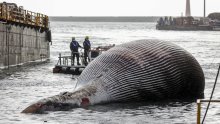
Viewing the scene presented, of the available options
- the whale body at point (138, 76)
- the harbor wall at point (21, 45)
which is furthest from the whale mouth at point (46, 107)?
the harbor wall at point (21, 45)

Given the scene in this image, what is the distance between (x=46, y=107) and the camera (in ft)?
56.6

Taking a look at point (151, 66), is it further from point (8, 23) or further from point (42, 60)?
point (42, 60)

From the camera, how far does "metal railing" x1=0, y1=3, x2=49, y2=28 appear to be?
37781 mm

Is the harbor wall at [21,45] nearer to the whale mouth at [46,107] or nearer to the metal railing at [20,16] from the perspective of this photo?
the metal railing at [20,16]

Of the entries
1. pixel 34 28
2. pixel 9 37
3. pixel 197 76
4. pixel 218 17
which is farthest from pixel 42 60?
pixel 218 17

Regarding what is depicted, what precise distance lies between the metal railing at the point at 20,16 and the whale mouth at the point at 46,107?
66.4 ft

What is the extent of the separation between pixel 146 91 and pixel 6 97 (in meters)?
6.19

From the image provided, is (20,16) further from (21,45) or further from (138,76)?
(138,76)


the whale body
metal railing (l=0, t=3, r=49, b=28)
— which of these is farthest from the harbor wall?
the whale body

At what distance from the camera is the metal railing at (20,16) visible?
3778 cm

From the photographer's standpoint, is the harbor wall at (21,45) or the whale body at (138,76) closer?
the whale body at (138,76)

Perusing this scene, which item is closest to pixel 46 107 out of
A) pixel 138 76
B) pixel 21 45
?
pixel 138 76

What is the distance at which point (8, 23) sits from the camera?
3853 centimetres

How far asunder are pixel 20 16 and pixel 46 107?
2640cm
